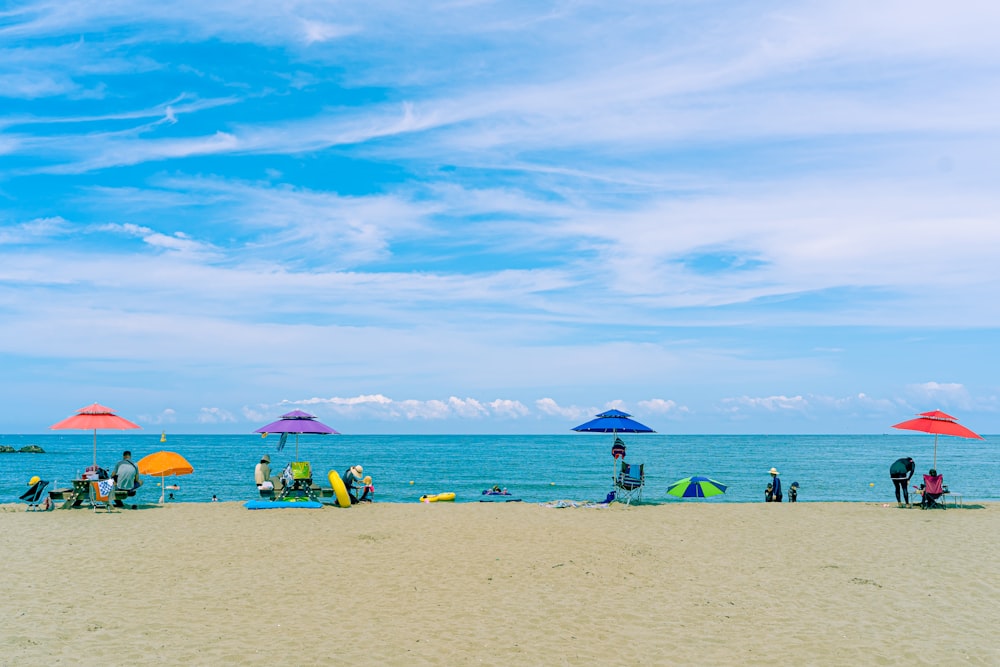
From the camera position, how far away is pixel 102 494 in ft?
63.2

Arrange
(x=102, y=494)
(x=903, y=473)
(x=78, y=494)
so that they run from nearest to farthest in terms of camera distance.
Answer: (x=102, y=494), (x=78, y=494), (x=903, y=473)

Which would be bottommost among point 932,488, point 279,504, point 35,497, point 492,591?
point 35,497

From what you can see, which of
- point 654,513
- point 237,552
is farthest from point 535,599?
point 654,513

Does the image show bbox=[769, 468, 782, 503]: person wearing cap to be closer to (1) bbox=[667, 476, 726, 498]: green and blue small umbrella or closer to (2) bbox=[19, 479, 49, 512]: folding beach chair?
(1) bbox=[667, 476, 726, 498]: green and blue small umbrella

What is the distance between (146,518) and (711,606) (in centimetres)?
1377

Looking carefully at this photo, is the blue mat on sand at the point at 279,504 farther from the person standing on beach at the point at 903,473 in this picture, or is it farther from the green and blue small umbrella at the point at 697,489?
the person standing on beach at the point at 903,473

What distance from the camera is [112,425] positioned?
64.9ft

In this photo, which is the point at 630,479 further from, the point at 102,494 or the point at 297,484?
the point at 102,494

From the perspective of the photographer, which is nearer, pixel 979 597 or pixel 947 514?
pixel 979 597

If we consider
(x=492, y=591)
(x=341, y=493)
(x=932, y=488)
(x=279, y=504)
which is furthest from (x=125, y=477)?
(x=932, y=488)

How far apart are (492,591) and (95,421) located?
13769mm

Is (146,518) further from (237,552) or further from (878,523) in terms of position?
(878,523)

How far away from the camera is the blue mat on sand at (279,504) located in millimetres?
20172

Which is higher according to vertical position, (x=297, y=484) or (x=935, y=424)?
(x=935, y=424)
